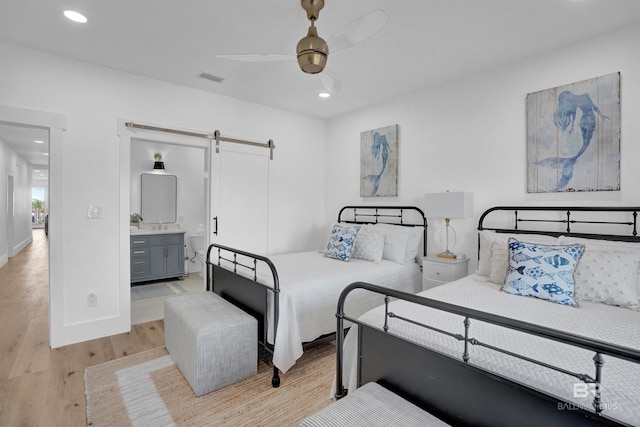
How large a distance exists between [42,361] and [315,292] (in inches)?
92.3

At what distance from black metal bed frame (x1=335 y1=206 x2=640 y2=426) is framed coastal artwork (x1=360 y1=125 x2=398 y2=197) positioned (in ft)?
8.43

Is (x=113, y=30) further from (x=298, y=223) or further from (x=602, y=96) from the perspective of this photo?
(x=602, y=96)

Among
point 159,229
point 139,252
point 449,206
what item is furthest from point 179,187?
point 449,206

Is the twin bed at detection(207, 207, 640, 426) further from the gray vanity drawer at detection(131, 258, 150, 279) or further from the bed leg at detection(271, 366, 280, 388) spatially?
the gray vanity drawer at detection(131, 258, 150, 279)

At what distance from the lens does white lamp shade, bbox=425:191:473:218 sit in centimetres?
308

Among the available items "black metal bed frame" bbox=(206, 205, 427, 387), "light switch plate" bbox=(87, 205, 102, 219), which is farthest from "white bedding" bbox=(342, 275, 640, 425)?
"light switch plate" bbox=(87, 205, 102, 219)

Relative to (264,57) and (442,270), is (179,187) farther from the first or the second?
(442,270)

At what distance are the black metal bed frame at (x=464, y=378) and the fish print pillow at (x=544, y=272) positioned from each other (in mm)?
903

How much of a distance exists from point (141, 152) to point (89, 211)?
295 cm

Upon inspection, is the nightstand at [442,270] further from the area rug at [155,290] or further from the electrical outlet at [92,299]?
the area rug at [155,290]

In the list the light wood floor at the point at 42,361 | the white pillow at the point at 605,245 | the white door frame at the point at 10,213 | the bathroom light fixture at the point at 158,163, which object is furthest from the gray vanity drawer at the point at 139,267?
the white pillow at the point at 605,245

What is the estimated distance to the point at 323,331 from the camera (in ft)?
8.74

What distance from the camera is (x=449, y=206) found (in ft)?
10.4

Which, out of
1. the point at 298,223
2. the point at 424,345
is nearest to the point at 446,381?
the point at 424,345
